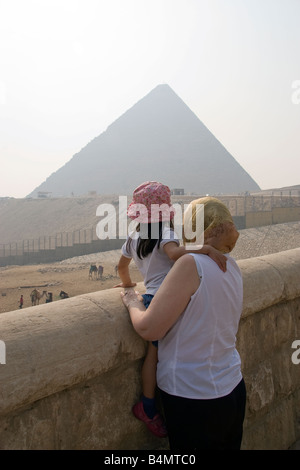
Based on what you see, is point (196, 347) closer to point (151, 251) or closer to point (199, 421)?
point (199, 421)

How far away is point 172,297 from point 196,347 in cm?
23

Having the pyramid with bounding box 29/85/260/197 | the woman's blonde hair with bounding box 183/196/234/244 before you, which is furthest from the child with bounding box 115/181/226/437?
the pyramid with bounding box 29/85/260/197

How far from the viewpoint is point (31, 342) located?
1.53 m

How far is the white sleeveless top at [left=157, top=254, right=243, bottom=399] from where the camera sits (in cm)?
162

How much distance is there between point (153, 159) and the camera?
15900 cm

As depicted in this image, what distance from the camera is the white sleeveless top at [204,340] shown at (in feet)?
5.32

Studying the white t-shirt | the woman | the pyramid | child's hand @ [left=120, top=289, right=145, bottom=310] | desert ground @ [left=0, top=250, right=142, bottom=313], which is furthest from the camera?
the pyramid

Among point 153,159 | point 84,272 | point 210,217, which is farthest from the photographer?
point 153,159

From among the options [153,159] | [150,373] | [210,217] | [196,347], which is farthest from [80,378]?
A: [153,159]

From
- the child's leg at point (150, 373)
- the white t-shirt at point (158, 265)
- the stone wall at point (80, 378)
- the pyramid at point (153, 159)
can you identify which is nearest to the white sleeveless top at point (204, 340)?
the child's leg at point (150, 373)

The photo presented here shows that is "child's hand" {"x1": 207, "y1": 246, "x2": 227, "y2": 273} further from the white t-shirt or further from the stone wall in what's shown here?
the stone wall

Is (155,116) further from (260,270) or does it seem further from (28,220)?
(260,270)

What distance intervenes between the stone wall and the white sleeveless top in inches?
9.3

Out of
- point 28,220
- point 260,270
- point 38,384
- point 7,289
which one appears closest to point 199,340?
point 38,384
